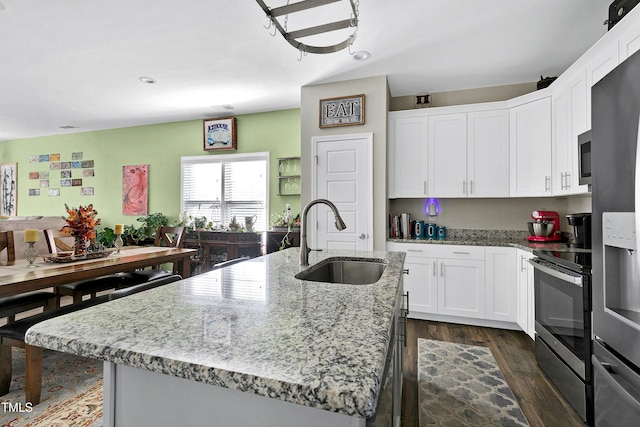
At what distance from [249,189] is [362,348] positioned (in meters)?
4.72

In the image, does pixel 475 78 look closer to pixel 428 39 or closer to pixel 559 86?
pixel 559 86

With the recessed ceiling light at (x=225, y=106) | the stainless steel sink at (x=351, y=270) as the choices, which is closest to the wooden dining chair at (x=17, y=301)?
the stainless steel sink at (x=351, y=270)

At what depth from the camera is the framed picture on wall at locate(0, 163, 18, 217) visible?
679cm

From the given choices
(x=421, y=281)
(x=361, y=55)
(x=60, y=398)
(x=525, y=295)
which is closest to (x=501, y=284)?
(x=525, y=295)

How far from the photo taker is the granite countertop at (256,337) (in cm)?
50

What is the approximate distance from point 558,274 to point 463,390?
1.00 m

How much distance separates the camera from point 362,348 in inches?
24.2

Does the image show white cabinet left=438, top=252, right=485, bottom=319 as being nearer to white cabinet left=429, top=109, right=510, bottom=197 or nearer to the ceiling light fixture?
white cabinet left=429, top=109, right=510, bottom=197

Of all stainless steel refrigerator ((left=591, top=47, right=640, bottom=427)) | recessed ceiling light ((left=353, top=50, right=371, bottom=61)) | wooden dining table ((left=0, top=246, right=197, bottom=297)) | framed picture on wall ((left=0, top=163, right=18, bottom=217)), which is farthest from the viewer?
framed picture on wall ((left=0, top=163, right=18, bottom=217))

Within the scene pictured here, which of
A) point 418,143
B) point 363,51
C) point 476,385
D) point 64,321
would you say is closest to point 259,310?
point 64,321

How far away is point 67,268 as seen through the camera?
2.41 metres

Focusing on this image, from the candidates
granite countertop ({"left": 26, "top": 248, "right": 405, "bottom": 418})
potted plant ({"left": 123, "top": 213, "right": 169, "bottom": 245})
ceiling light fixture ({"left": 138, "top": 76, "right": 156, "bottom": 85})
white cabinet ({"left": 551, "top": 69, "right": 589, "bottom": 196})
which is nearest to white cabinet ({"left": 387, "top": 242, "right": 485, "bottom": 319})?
white cabinet ({"left": 551, "top": 69, "right": 589, "bottom": 196})

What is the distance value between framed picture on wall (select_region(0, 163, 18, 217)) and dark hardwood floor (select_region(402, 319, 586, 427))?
852 centimetres

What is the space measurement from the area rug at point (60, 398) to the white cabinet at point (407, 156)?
3257mm
